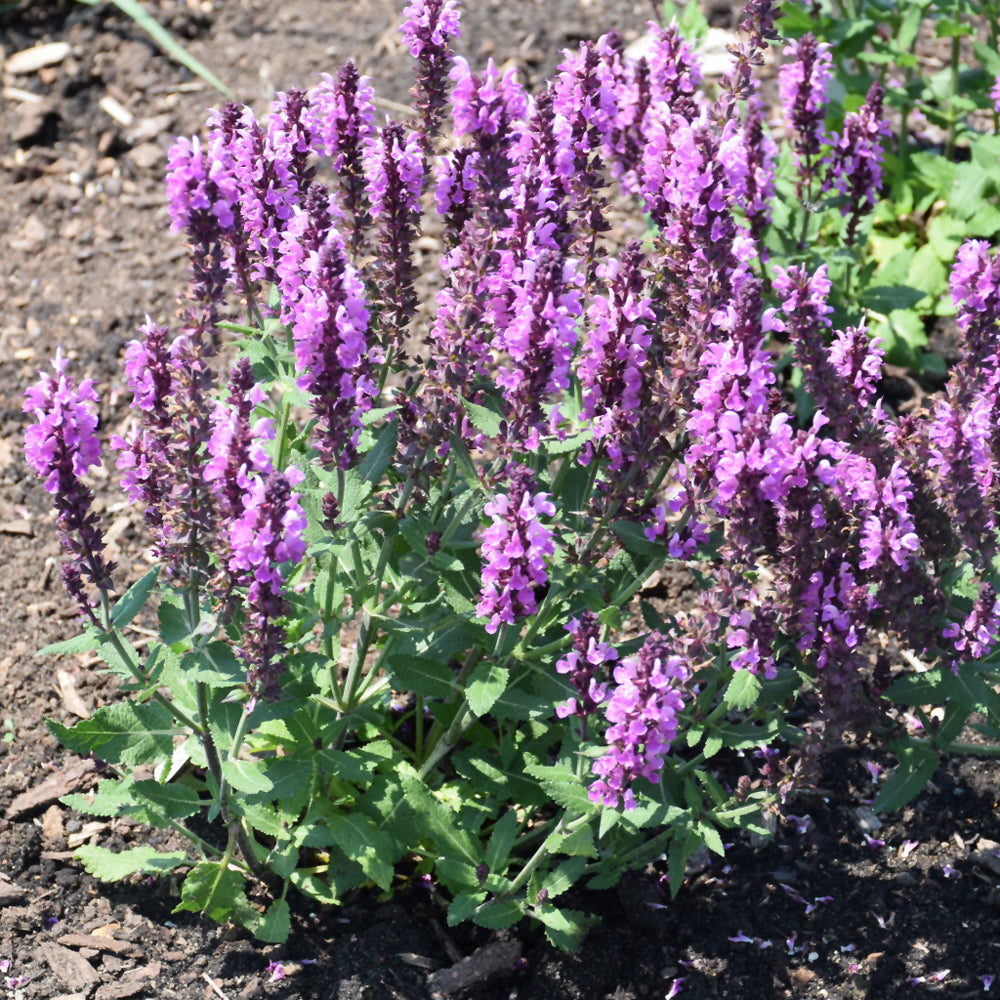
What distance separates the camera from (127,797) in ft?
14.4

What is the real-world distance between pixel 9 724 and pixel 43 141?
4.46 meters

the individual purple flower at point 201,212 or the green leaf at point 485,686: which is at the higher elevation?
the individual purple flower at point 201,212

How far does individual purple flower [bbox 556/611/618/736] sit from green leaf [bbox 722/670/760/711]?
0.43 meters

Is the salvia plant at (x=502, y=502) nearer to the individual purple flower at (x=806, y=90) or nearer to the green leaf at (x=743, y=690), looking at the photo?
the green leaf at (x=743, y=690)

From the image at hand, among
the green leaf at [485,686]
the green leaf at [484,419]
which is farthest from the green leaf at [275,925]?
the green leaf at [484,419]

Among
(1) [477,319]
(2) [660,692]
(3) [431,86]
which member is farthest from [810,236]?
(2) [660,692]

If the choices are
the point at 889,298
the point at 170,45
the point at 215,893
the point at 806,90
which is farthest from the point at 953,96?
the point at 215,893

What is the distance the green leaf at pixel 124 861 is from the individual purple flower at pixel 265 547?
1.14 meters

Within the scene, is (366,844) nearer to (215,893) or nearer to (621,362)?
(215,893)

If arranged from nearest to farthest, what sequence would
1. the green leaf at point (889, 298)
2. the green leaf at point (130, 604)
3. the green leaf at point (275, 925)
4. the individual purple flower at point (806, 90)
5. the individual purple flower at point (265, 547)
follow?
the individual purple flower at point (265, 547) → the green leaf at point (130, 604) → the green leaf at point (275, 925) → the individual purple flower at point (806, 90) → the green leaf at point (889, 298)

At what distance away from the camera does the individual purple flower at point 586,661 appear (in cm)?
354

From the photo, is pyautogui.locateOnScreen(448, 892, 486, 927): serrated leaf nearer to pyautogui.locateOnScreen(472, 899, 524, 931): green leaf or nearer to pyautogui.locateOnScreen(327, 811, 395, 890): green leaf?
pyautogui.locateOnScreen(472, 899, 524, 931): green leaf

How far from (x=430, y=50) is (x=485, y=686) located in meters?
2.05

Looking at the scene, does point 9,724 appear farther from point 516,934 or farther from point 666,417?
point 666,417
